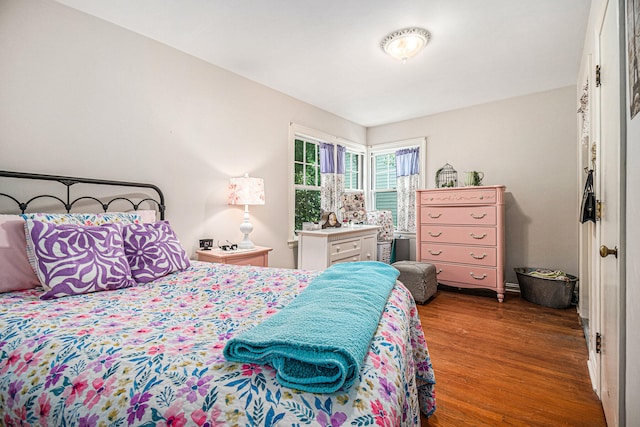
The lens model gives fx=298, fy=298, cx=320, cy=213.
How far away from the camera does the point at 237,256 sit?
8.59 ft

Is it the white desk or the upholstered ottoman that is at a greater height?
the white desk

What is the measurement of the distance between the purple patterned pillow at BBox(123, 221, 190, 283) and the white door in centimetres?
218

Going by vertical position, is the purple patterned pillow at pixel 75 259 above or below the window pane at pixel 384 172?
below

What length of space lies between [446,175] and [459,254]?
1290mm

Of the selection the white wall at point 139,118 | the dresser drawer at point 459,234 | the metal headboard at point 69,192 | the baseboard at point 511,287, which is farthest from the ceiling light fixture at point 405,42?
the baseboard at point 511,287

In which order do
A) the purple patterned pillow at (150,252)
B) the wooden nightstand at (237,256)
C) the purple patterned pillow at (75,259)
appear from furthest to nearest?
the wooden nightstand at (237,256), the purple patterned pillow at (150,252), the purple patterned pillow at (75,259)

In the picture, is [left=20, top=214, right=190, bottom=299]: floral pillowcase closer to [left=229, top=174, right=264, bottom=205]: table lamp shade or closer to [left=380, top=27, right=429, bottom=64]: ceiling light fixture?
[left=229, top=174, right=264, bottom=205]: table lamp shade

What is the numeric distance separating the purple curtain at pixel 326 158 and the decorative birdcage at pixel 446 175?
1607 millimetres

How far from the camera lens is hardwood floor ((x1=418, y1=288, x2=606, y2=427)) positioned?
1572mm

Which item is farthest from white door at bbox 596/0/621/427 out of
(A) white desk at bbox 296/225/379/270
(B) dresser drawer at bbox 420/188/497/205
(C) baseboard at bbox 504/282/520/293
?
(C) baseboard at bbox 504/282/520/293

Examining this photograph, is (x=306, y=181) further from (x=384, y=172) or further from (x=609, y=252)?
(x=609, y=252)

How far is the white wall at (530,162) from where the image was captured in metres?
3.55

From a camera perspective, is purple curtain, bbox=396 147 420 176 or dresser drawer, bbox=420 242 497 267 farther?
purple curtain, bbox=396 147 420 176

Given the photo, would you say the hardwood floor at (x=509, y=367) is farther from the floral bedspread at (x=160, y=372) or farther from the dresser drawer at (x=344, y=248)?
the dresser drawer at (x=344, y=248)
